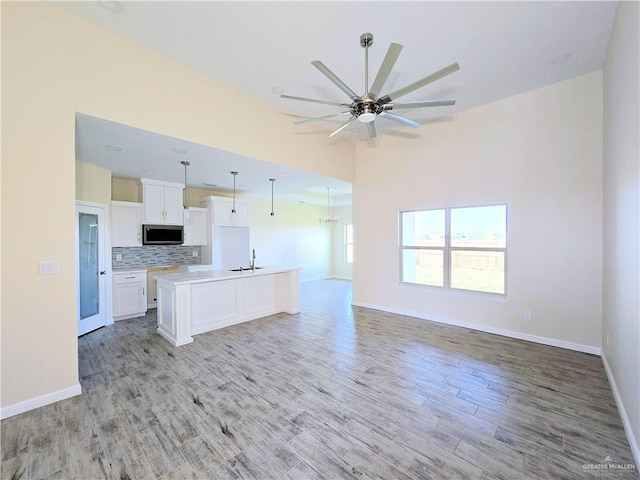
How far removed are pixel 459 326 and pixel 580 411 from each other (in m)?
2.23

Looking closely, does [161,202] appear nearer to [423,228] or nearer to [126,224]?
[126,224]

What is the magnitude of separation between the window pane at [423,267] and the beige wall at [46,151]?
4637 millimetres

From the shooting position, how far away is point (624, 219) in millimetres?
2223

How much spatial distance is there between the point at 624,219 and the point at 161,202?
6.82m

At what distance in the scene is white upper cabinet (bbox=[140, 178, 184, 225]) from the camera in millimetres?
5453

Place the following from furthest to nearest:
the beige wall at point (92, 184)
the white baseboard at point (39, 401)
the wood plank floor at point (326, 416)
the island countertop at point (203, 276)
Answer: the beige wall at point (92, 184)
the island countertop at point (203, 276)
the white baseboard at point (39, 401)
the wood plank floor at point (326, 416)

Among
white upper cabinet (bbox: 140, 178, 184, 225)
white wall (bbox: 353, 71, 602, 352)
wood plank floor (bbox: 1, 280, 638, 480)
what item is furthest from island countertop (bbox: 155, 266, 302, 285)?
white wall (bbox: 353, 71, 602, 352)

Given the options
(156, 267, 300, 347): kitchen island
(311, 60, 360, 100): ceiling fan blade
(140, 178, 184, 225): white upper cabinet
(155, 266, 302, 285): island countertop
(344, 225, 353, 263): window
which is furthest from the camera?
(344, 225, 353, 263): window

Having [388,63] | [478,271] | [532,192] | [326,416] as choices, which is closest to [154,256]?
[326,416]

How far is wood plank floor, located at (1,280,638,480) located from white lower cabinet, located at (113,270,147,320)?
135cm

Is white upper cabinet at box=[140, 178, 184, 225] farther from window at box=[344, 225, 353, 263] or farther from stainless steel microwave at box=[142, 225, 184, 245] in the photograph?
window at box=[344, 225, 353, 263]

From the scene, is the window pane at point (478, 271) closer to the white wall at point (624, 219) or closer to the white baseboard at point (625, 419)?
the white wall at point (624, 219)

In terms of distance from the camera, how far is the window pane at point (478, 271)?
4254 millimetres

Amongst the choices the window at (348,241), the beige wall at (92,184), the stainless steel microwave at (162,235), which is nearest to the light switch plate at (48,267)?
the beige wall at (92,184)
